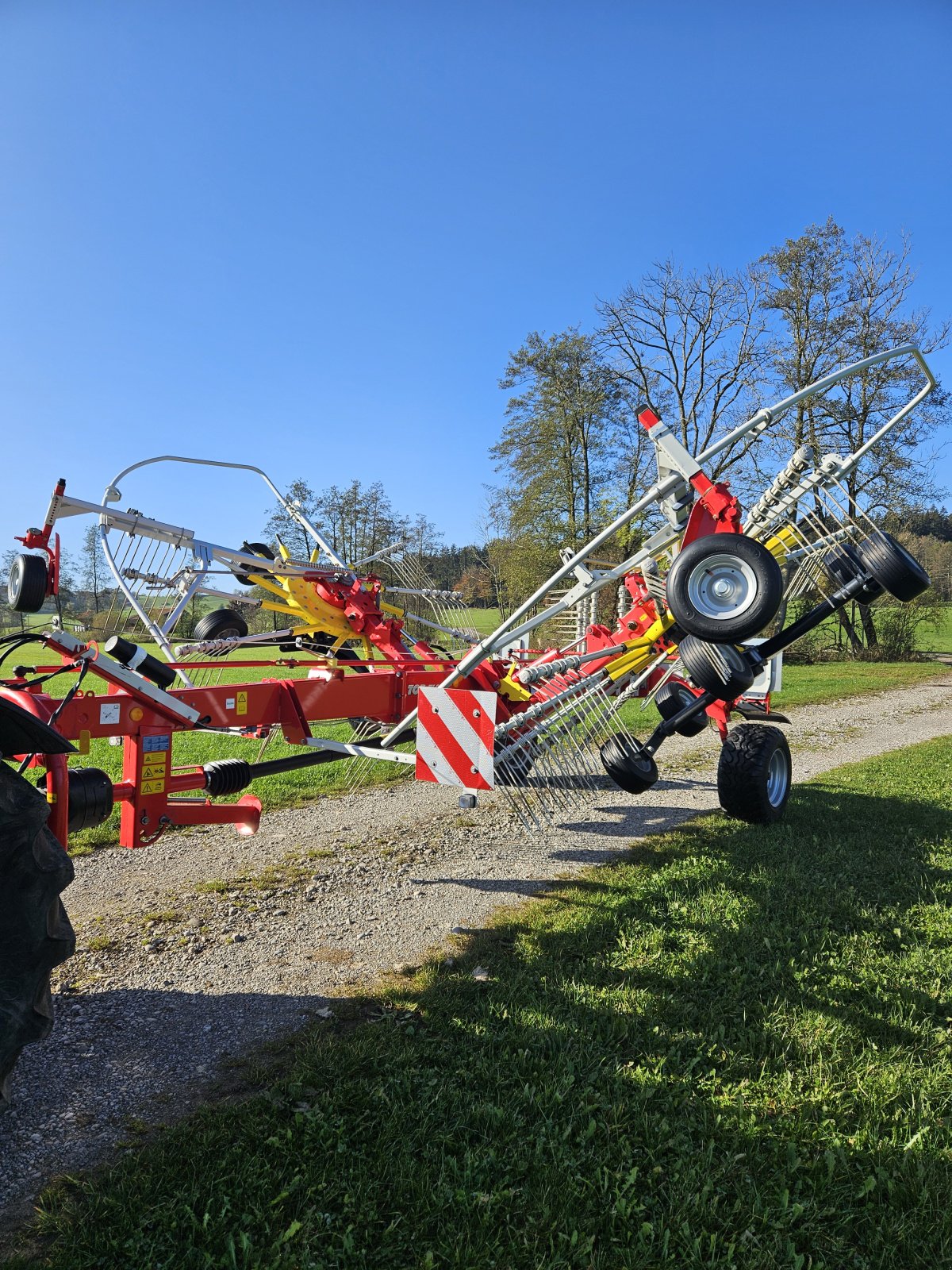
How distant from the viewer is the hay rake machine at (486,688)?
2.70 meters

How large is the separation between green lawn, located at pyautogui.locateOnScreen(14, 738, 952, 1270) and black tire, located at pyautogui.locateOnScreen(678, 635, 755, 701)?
1568 mm

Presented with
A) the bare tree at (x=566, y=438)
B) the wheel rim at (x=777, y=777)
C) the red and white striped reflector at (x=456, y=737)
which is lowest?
the wheel rim at (x=777, y=777)

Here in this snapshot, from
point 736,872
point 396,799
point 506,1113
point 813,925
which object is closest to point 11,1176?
point 506,1113

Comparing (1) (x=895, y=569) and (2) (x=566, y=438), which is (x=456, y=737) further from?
(2) (x=566, y=438)

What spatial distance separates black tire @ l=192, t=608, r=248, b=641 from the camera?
895 centimetres

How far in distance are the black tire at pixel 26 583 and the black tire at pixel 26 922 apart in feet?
5.22

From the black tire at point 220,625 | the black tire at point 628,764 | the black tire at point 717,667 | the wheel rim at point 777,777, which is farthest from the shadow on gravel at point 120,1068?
the black tire at point 220,625

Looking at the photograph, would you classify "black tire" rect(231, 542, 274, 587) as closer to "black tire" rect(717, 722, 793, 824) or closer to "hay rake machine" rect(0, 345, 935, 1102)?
"hay rake machine" rect(0, 345, 935, 1102)

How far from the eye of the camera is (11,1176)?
2340 millimetres

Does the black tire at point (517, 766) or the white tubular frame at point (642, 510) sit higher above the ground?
the white tubular frame at point (642, 510)

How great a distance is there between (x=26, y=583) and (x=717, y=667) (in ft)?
13.3

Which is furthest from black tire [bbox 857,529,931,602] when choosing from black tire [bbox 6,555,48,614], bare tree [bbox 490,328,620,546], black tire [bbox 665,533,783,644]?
bare tree [bbox 490,328,620,546]

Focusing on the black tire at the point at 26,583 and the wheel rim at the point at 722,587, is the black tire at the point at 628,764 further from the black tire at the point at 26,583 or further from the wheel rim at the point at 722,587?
the black tire at the point at 26,583

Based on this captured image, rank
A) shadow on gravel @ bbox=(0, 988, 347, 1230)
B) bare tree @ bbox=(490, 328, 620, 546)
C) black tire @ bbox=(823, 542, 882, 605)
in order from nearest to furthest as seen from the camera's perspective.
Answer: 1. shadow on gravel @ bbox=(0, 988, 347, 1230)
2. black tire @ bbox=(823, 542, 882, 605)
3. bare tree @ bbox=(490, 328, 620, 546)
